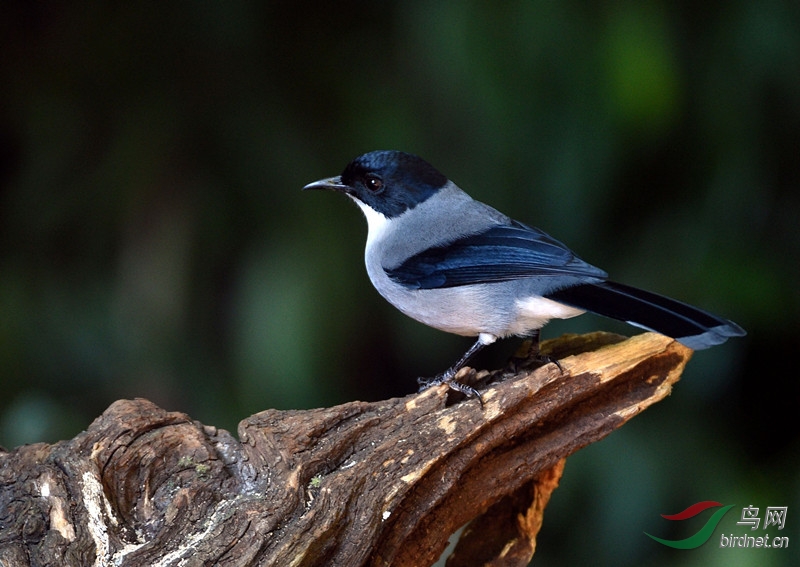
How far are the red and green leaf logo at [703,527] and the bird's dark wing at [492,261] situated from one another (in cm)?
126

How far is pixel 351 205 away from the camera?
3.64m

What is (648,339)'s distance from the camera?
2617 millimetres

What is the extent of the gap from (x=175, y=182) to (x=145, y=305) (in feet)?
1.69

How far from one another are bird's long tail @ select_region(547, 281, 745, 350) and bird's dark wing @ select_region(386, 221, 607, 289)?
0.08 metres

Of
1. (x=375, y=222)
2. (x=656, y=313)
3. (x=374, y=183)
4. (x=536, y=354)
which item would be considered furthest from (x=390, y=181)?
(x=656, y=313)

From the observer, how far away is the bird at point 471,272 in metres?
2.39

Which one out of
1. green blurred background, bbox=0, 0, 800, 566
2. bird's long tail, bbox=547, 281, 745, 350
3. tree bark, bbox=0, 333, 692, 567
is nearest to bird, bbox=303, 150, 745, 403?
bird's long tail, bbox=547, 281, 745, 350

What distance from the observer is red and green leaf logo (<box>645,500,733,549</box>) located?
3192mm

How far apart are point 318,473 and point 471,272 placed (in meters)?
0.77

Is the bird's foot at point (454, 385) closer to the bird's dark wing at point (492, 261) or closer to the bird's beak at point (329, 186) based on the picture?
the bird's dark wing at point (492, 261)

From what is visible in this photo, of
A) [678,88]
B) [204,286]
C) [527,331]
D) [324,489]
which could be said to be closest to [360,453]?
[324,489]

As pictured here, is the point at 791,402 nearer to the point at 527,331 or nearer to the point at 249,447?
the point at 527,331

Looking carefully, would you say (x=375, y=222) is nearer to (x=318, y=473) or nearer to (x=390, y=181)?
(x=390, y=181)

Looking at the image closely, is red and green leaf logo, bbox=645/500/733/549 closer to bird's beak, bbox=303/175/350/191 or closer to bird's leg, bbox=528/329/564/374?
bird's leg, bbox=528/329/564/374
